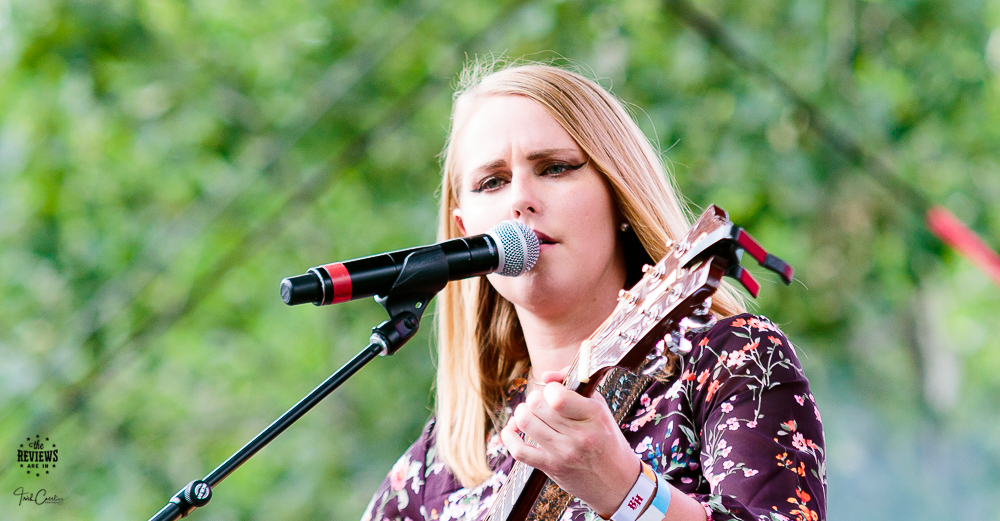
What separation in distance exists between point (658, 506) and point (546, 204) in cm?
64

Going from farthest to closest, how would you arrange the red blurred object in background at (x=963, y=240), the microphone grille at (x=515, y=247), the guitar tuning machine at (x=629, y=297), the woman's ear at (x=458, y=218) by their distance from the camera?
the red blurred object in background at (x=963, y=240)
the woman's ear at (x=458, y=218)
the microphone grille at (x=515, y=247)
the guitar tuning machine at (x=629, y=297)

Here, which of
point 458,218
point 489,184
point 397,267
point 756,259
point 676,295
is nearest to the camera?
point 756,259

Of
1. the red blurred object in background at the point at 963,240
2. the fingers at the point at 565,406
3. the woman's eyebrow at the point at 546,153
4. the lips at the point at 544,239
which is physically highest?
the red blurred object in background at the point at 963,240

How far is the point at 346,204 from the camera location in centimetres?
453

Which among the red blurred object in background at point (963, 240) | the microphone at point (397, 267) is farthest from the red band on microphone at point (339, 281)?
the red blurred object in background at point (963, 240)

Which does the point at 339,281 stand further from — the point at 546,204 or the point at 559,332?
the point at 559,332

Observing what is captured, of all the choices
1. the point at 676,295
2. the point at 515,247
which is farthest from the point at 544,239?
the point at 676,295

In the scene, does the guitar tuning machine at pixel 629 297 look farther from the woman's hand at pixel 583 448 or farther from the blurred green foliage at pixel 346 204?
the blurred green foliage at pixel 346 204

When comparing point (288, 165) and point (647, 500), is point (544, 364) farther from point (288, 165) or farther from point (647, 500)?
point (288, 165)

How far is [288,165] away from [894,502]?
3.01 m

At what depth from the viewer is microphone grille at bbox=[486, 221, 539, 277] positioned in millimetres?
1351

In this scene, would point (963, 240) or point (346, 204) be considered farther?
point (346, 204)

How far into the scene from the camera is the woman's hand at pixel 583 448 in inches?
42.1

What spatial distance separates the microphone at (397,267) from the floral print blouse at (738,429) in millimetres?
340
